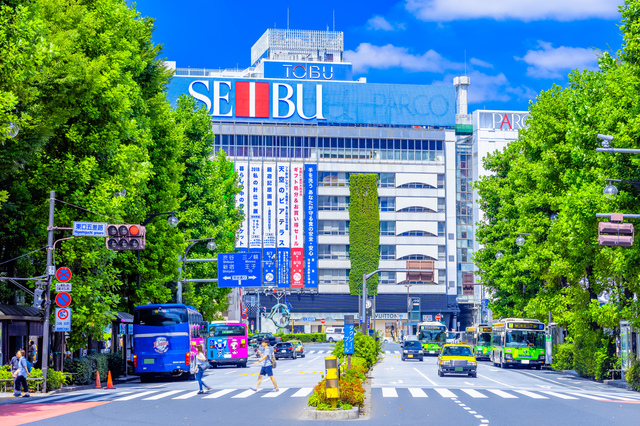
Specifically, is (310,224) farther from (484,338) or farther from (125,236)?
(125,236)

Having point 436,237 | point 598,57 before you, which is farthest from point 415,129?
point 598,57

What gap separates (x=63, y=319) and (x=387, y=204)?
88.2m

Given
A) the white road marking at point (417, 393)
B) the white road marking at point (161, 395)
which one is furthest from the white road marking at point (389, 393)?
the white road marking at point (161, 395)

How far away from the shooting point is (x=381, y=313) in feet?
381

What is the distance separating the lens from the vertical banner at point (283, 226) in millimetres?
108000

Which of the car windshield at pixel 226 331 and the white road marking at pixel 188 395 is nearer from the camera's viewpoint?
the white road marking at pixel 188 395

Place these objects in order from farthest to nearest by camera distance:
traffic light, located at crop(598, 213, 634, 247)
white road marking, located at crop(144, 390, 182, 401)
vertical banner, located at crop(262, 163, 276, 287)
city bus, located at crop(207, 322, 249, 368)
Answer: vertical banner, located at crop(262, 163, 276, 287) < city bus, located at crop(207, 322, 249, 368) < white road marking, located at crop(144, 390, 182, 401) < traffic light, located at crop(598, 213, 634, 247)

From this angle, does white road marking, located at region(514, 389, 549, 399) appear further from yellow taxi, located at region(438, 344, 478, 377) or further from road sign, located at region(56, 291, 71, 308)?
road sign, located at region(56, 291, 71, 308)

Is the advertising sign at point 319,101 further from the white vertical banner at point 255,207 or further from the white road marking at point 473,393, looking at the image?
the white road marking at point 473,393

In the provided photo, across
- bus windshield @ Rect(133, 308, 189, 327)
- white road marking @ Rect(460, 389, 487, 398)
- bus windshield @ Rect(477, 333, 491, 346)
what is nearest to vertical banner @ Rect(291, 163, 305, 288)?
bus windshield @ Rect(477, 333, 491, 346)

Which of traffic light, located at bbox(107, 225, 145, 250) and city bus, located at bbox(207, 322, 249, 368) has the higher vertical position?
traffic light, located at bbox(107, 225, 145, 250)

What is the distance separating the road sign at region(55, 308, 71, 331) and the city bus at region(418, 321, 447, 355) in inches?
1972

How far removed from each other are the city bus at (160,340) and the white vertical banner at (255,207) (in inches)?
2778

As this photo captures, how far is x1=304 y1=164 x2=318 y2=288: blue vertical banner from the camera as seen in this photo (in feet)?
357
